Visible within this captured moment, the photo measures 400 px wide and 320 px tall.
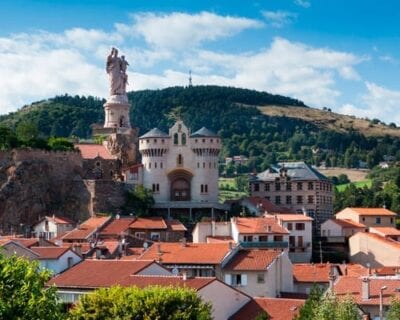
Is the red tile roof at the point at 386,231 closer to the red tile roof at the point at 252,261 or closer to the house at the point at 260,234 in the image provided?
the house at the point at 260,234

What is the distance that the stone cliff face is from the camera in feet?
342

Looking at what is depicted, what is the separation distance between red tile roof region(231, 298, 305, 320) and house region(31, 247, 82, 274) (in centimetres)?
1573

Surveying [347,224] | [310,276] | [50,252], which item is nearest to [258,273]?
[310,276]

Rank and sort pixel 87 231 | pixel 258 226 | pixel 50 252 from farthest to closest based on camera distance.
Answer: pixel 87 231 → pixel 258 226 → pixel 50 252

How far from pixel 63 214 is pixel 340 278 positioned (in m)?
48.0

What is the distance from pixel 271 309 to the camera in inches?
2247

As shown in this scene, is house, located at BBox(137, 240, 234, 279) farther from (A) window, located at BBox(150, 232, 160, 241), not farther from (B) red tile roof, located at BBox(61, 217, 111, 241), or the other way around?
(A) window, located at BBox(150, 232, 160, 241)

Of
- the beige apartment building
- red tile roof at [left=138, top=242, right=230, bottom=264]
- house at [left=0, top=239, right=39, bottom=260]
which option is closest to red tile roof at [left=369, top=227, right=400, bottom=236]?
the beige apartment building

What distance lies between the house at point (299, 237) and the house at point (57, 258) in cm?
3220

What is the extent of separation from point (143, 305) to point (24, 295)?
7.04 m

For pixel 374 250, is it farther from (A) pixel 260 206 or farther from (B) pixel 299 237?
(A) pixel 260 206

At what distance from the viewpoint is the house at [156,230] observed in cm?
9694

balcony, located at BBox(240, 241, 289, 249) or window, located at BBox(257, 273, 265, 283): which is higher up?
balcony, located at BBox(240, 241, 289, 249)

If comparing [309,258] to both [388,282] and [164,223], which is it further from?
[388,282]
